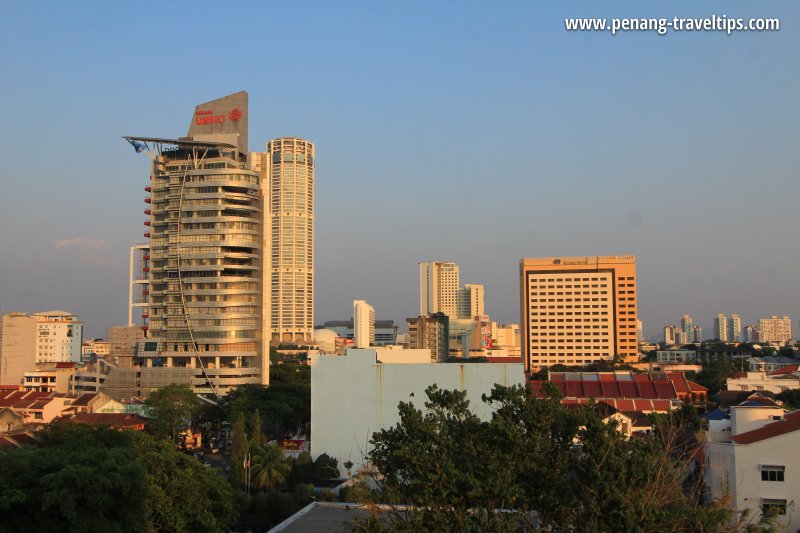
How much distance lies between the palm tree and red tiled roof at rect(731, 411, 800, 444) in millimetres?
18007

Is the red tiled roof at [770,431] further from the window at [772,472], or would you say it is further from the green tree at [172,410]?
the green tree at [172,410]

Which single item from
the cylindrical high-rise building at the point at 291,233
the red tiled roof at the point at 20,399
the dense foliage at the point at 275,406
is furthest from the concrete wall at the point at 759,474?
the cylindrical high-rise building at the point at 291,233

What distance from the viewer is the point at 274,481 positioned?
30.7 meters

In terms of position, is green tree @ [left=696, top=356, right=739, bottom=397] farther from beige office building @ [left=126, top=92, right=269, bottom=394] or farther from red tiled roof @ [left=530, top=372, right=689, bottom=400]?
beige office building @ [left=126, top=92, right=269, bottom=394]

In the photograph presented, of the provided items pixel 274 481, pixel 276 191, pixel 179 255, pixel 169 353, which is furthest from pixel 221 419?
pixel 276 191

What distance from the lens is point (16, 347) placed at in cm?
7975

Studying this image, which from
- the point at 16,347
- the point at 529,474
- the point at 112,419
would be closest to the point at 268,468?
the point at 529,474

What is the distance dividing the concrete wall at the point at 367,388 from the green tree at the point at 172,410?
460 inches

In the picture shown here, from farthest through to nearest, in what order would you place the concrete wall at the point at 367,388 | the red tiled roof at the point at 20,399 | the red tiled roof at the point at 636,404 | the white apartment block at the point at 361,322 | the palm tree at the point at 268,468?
the white apartment block at the point at 361,322
the red tiled roof at the point at 636,404
the red tiled roof at the point at 20,399
the concrete wall at the point at 367,388
the palm tree at the point at 268,468

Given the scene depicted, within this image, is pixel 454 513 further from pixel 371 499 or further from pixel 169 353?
pixel 169 353

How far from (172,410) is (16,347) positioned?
4199 cm

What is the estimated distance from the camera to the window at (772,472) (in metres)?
18.2

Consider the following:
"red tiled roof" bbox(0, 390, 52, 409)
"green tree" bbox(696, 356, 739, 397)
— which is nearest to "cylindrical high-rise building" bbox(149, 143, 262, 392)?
"red tiled roof" bbox(0, 390, 52, 409)

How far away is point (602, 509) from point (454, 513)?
216cm
